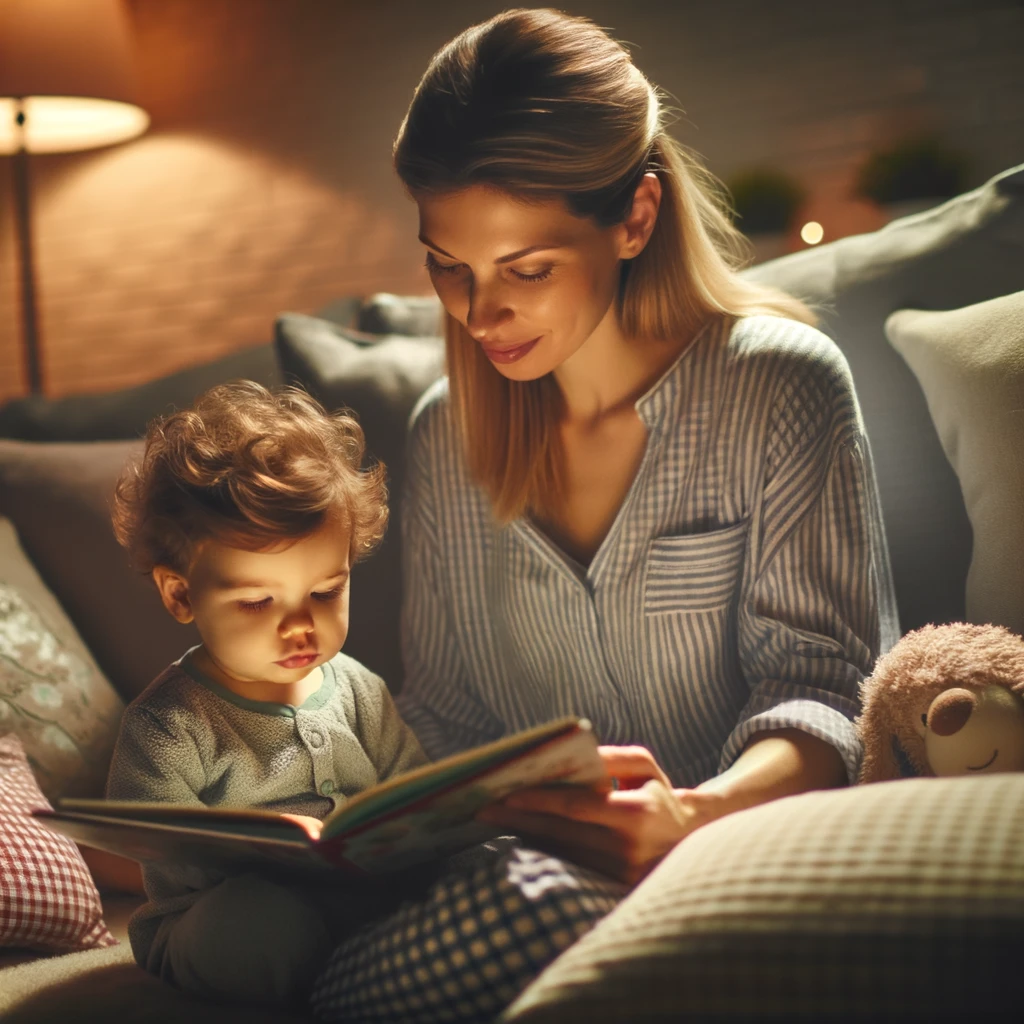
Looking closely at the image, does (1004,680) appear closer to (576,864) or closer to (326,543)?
(576,864)

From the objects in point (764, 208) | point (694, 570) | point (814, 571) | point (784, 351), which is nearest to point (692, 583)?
point (694, 570)

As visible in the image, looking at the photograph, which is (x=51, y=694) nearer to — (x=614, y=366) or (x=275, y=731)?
(x=275, y=731)

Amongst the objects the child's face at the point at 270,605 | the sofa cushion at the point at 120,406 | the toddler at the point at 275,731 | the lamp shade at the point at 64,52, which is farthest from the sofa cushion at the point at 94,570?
the lamp shade at the point at 64,52

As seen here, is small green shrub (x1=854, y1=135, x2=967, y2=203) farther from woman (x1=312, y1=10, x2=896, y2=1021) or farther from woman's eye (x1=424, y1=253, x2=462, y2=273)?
woman's eye (x1=424, y1=253, x2=462, y2=273)

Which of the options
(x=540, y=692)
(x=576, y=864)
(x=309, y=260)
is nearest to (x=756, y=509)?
(x=540, y=692)

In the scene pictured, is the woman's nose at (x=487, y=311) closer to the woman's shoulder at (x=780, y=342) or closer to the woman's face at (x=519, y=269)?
the woman's face at (x=519, y=269)

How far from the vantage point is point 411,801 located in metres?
0.78

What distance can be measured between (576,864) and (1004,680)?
43 centimetres

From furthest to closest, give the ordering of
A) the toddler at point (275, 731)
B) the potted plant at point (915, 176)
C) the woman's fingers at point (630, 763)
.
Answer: the potted plant at point (915, 176)
the woman's fingers at point (630, 763)
the toddler at point (275, 731)

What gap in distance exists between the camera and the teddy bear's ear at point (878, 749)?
3.60 feet

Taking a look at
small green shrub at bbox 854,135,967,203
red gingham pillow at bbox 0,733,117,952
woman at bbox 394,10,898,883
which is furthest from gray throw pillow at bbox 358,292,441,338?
small green shrub at bbox 854,135,967,203

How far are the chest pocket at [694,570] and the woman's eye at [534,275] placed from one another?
340 mm

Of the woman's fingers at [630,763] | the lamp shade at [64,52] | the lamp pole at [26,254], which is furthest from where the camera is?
the lamp pole at [26,254]

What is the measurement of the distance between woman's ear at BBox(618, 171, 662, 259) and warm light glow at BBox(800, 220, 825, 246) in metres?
1.20
